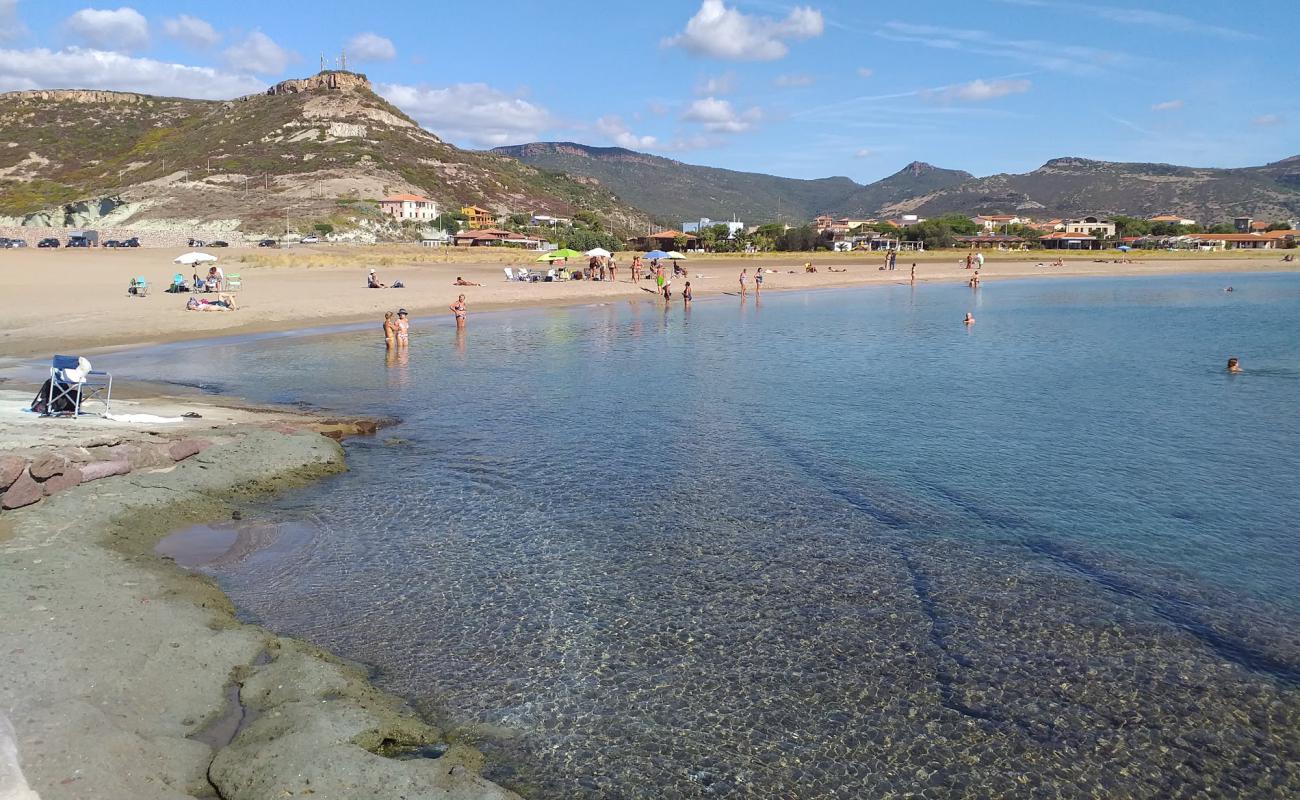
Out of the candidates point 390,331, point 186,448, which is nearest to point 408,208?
point 390,331

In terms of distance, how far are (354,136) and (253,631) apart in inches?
5959

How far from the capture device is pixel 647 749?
676 cm

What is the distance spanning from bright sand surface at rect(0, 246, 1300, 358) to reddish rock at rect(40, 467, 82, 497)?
16771 millimetres

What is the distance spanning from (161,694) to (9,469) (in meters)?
5.49

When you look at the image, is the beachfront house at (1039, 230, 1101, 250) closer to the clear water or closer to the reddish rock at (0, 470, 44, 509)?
the clear water

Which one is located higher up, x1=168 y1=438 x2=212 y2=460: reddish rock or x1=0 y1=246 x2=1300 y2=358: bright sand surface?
x1=0 y1=246 x2=1300 y2=358: bright sand surface

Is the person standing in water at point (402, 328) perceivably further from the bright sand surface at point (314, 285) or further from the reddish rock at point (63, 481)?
the reddish rock at point (63, 481)

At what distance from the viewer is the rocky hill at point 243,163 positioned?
102 metres

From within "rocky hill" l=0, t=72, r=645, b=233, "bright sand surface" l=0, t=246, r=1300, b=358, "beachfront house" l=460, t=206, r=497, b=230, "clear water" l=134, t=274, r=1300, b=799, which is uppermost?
"rocky hill" l=0, t=72, r=645, b=233

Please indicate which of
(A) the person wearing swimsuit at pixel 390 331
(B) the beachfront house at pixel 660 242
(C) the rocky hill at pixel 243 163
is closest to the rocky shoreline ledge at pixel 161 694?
(A) the person wearing swimsuit at pixel 390 331

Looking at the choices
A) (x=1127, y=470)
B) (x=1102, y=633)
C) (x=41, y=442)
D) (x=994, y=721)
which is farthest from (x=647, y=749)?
(x=1127, y=470)

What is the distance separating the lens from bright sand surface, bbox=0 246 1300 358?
30266 mm

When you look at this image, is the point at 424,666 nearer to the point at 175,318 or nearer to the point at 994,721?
the point at 994,721

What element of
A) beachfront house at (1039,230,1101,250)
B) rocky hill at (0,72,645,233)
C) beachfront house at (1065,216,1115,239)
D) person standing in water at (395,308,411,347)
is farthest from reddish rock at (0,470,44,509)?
beachfront house at (1065,216,1115,239)
